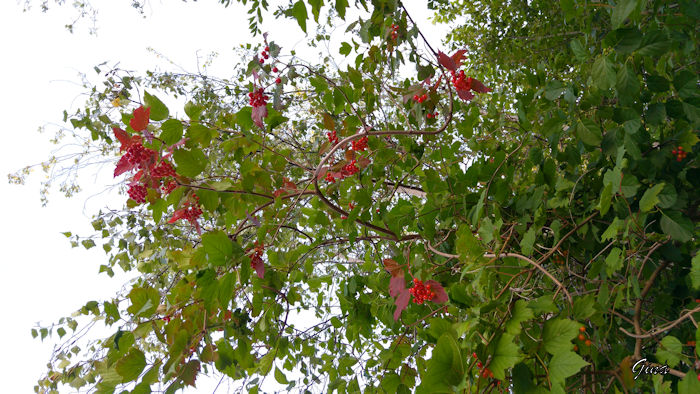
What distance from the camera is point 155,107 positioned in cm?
113

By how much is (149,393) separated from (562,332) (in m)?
0.96

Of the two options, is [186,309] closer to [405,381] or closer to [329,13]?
[405,381]

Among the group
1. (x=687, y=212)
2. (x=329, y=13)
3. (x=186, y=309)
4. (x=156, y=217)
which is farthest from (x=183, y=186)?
(x=329, y=13)

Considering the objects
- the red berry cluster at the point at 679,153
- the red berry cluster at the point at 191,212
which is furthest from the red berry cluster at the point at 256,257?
the red berry cluster at the point at 679,153

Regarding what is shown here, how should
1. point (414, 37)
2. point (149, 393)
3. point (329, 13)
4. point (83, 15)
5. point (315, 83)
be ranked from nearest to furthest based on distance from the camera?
→ point (149, 393) → point (414, 37) → point (315, 83) → point (83, 15) → point (329, 13)

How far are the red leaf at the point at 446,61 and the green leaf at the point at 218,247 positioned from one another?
717 millimetres

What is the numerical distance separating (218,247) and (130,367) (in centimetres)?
36

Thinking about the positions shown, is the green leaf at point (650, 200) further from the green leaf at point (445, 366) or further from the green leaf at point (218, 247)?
the green leaf at point (218, 247)

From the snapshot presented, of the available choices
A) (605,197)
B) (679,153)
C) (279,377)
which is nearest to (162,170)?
(279,377)

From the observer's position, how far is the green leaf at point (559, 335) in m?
0.81

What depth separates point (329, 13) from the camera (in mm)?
3756

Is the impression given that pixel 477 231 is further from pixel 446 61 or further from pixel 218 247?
pixel 218 247

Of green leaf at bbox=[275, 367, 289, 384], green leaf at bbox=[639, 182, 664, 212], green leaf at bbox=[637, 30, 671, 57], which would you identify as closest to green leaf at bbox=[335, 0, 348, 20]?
green leaf at bbox=[637, 30, 671, 57]

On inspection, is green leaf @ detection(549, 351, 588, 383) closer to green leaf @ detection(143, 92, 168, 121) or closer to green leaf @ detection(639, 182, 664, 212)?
green leaf @ detection(639, 182, 664, 212)
